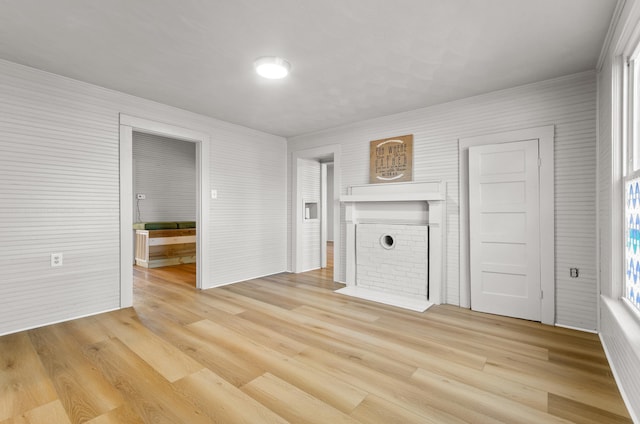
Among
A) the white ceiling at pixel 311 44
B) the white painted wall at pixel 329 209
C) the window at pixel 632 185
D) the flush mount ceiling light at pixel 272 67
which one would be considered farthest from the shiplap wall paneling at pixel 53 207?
the white painted wall at pixel 329 209

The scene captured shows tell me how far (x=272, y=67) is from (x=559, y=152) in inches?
112

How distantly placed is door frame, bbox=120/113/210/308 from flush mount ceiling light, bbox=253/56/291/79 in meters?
1.74

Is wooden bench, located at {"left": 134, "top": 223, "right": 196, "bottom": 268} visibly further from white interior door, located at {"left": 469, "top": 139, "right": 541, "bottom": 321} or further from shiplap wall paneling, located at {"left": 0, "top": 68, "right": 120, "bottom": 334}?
white interior door, located at {"left": 469, "top": 139, "right": 541, "bottom": 321}

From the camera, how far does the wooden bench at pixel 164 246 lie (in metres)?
5.78

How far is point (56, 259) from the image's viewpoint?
2.97m

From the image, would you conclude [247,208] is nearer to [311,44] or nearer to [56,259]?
[56,259]

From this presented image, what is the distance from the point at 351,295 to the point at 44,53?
12.9 ft

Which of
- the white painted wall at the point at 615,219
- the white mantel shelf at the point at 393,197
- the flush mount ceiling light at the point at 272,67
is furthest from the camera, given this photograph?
the white mantel shelf at the point at 393,197

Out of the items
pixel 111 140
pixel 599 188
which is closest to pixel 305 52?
pixel 111 140

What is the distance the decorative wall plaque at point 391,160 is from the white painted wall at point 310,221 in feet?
5.01

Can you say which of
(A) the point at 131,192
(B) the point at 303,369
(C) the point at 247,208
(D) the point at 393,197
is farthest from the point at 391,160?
(A) the point at 131,192

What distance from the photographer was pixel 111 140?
334 cm

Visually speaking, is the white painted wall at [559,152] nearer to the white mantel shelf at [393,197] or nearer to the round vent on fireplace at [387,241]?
the white mantel shelf at [393,197]

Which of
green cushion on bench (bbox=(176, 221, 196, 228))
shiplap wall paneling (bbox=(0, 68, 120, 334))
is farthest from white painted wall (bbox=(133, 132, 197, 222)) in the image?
shiplap wall paneling (bbox=(0, 68, 120, 334))
